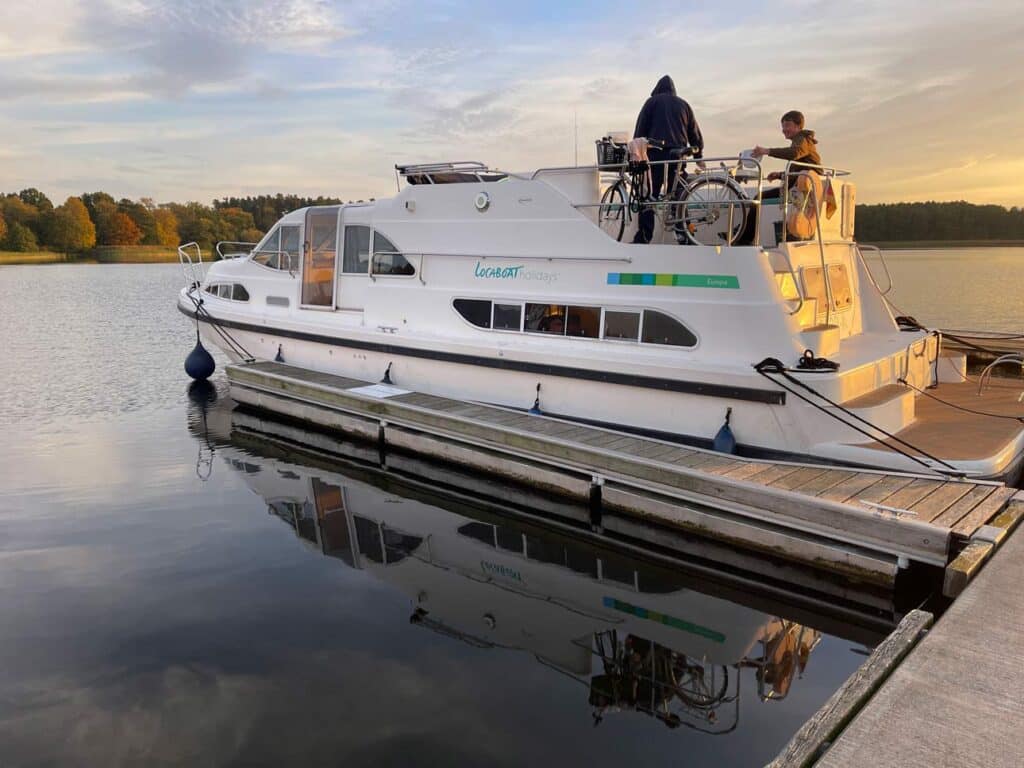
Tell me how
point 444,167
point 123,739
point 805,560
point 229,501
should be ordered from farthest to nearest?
point 444,167, point 229,501, point 805,560, point 123,739

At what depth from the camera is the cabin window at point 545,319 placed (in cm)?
856

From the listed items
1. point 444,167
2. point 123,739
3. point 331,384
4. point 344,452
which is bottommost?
point 123,739

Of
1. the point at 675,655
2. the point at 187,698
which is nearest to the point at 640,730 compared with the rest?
the point at 675,655

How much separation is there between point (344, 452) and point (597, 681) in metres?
6.00

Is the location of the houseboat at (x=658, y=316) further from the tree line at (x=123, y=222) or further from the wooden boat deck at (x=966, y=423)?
the tree line at (x=123, y=222)

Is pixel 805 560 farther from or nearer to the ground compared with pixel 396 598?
farther from the ground

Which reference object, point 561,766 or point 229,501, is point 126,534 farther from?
point 561,766

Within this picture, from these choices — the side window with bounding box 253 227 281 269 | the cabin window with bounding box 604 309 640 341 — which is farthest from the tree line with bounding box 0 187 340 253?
the cabin window with bounding box 604 309 640 341

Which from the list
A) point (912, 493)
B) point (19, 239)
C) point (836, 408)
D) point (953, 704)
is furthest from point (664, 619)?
point (19, 239)

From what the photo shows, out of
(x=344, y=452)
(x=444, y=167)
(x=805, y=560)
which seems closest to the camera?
(x=805, y=560)

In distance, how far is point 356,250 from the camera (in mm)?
10508

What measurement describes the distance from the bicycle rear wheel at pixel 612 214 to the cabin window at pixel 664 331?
1.14m

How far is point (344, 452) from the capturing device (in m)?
10.1

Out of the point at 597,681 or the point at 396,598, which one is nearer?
the point at 597,681
